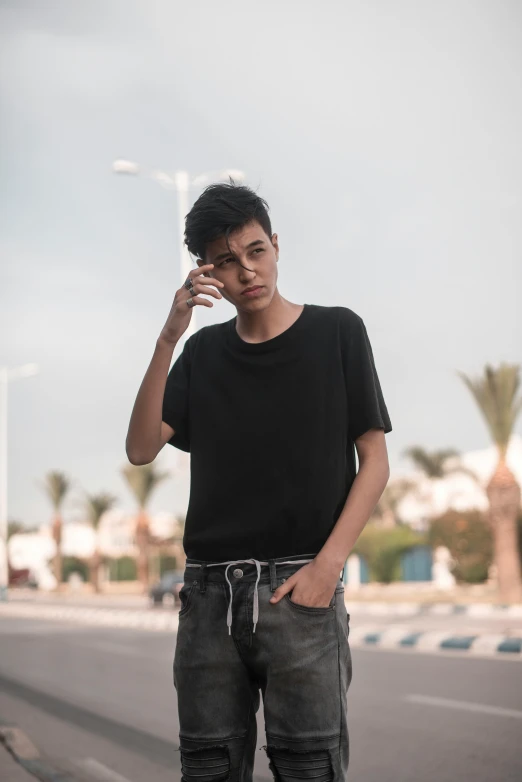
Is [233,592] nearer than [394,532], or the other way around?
[233,592]

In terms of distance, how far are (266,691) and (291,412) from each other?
2.07 ft

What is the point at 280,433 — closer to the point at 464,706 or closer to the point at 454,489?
the point at 464,706

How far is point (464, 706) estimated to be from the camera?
8195mm

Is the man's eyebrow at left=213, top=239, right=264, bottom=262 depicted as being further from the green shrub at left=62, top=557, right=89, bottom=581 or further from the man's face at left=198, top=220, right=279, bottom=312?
the green shrub at left=62, top=557, right=89, bottom=581

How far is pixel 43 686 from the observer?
1099 centimetres

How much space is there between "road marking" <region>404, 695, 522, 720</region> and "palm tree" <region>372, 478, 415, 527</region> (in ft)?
146

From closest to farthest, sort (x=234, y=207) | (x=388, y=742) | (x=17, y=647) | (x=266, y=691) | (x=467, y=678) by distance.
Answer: (x=266, y=691), (x=234, y=207), (x=388, y=742), (x=467, y=678), (x=17, y=647)

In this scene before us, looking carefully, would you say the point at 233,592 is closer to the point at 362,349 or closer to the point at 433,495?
the point at 362,349

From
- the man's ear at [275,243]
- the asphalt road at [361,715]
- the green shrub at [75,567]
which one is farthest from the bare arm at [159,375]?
the green shrub at [75,567]

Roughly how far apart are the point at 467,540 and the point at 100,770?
90.0ft

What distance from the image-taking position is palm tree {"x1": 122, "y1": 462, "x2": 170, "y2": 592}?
49.7 meters

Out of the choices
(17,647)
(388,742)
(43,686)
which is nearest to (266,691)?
(388,742)

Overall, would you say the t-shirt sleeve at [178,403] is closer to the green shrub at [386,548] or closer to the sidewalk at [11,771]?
the sidewalk at [11,771]

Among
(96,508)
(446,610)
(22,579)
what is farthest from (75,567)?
(446,610)
